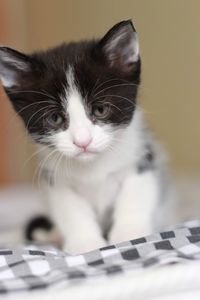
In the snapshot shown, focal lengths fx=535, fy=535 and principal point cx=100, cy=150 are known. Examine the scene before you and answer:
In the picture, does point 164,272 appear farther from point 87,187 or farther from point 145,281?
point 87,187

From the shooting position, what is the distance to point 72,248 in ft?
5.12

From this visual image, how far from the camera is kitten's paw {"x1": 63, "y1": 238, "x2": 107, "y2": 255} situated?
154cm

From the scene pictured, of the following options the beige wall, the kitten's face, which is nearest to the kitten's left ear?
the kitten's face

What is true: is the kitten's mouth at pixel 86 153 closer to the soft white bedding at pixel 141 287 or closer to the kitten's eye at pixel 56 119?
the kitten's eye at pixel 56 119

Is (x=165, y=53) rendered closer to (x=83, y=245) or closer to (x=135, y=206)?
(x=135, y=206)

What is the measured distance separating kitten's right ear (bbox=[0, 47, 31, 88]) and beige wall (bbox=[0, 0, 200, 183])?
0.75 metres

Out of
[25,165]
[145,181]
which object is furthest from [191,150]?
[25,165]

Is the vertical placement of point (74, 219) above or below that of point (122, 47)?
below

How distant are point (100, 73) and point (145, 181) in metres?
0.41

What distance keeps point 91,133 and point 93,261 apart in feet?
1.15

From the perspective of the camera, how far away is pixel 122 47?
4.90 feet

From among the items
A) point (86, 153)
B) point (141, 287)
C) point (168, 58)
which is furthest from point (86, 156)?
point (168, 58)

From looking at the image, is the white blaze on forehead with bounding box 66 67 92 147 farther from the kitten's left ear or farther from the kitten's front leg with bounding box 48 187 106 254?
the kitten's front leg with bounding box 48 187 106 254

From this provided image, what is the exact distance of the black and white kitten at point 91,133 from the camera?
4.72 ft
